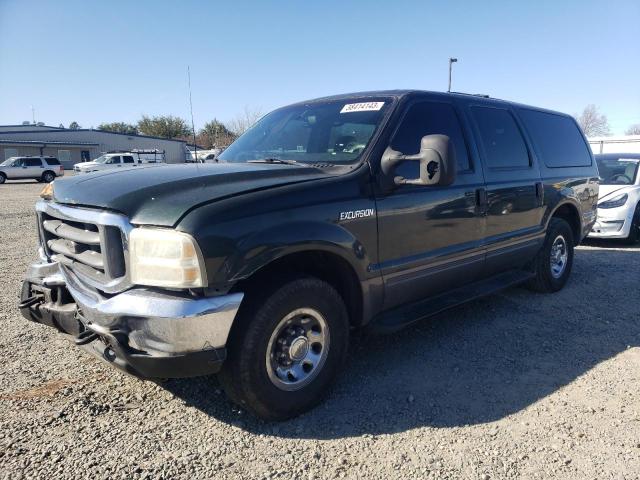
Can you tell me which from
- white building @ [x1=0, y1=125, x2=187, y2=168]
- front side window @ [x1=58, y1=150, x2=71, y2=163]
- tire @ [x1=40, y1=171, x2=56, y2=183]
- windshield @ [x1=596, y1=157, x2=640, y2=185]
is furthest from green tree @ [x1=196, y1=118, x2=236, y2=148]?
windshield @ [x1=596, y1=157, x2=640, y2=185]

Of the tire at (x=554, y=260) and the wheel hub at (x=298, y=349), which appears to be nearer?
the wheel hub at (x=298, y=349)

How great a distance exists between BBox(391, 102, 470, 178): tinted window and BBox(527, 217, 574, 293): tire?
191 centimetres

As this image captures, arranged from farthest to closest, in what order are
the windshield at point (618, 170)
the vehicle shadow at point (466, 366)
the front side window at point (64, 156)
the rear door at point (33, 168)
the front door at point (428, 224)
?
the front side window at point (64, 156)
the rear door at point (33, 168)
the windshield at point (618, 170)
the front door at point (428, 224)
the vehicle shadow at point (466, 366)

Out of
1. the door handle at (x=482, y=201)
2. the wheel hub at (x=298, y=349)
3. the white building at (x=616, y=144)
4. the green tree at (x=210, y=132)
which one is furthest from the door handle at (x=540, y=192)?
the green tree at (x=210, y=132)

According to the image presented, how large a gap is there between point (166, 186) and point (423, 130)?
2.00 m

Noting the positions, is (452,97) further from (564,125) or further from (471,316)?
(564,125)

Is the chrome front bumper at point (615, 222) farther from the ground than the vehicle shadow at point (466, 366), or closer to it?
farther from the ground

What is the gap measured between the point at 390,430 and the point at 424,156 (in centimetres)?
165

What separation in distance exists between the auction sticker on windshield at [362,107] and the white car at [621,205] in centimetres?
644

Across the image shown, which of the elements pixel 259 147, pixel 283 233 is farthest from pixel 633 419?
pixel 259 147

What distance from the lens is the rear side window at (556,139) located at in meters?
5.04

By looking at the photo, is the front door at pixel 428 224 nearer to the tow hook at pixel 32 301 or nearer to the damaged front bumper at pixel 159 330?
the damaged front bumper at pixel 159 330

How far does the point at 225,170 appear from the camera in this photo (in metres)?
3.13

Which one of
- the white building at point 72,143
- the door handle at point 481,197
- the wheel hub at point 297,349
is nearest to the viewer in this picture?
the wheel hub at point 297,349
